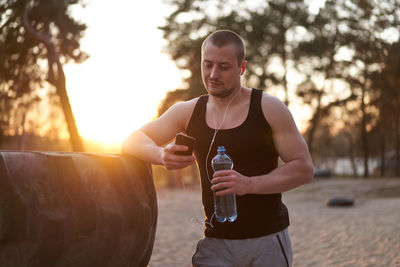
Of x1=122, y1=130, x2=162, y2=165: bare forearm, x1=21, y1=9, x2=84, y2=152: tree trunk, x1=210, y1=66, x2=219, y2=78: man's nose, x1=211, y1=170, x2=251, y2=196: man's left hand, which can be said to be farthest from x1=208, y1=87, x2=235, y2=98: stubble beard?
x1=21, y1=9, x2=84, y2=152: tree trunk

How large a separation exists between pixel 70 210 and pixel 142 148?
0.75m

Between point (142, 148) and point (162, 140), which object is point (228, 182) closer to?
point (142, 148)

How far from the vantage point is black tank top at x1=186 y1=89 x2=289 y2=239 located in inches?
102

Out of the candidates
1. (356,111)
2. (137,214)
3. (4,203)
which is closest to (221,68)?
(137,214)

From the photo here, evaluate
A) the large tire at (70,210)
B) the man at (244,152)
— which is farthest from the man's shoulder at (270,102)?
the large tire at (70,210)

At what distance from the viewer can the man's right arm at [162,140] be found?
2.35 metres

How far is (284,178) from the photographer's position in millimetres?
2482

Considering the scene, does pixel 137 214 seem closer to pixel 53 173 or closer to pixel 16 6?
pixel 53 173

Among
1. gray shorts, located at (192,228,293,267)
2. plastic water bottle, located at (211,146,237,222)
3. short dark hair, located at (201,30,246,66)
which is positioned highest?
short dark hair, located at (201,30,246,66)

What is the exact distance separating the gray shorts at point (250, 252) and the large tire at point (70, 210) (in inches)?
19.2

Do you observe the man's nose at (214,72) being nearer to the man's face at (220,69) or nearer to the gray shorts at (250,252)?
the man's face at (220,69)

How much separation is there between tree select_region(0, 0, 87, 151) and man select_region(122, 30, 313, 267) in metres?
13.9

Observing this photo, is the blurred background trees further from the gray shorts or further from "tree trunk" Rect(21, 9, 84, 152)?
the gray shorts

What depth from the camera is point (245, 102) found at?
8.84 ft
